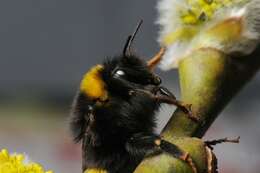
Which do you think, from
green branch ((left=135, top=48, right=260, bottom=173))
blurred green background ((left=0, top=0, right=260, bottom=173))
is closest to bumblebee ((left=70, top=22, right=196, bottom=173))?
green branch ((left=135, top=48, right=260, bottom=173))

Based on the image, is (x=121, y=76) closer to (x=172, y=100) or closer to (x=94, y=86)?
(x=94, y=86)

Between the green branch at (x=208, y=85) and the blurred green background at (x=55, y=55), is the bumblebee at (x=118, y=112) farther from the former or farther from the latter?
the blurred green background at (x=55, y=55)

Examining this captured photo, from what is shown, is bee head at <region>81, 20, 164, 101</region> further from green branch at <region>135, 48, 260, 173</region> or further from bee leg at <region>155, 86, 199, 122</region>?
green branch at <region>135, 48, 260, 173</region>

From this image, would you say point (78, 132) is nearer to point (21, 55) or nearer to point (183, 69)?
point (183, 69)

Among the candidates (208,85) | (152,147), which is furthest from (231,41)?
(152,147)

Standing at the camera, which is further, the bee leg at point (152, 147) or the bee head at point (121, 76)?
the bee head at point (121, 76)

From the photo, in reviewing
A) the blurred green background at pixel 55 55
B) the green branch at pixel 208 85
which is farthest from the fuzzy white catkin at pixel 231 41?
the blurred green background at pixel 55 55

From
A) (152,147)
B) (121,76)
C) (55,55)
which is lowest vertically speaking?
(152,147)
